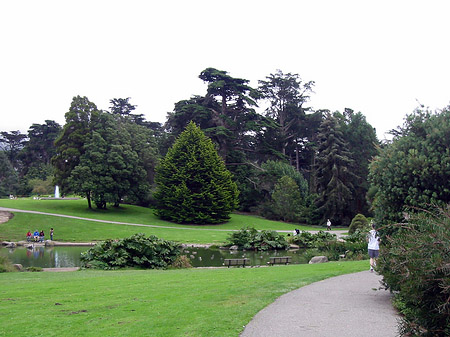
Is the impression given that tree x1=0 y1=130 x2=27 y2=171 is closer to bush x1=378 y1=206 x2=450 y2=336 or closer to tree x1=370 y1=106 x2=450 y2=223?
tree x1=370 y1=106 x2=450 y2=223

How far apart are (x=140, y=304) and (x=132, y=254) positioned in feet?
41.5

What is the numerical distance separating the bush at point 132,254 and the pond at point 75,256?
8.27 feet

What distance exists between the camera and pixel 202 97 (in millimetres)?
64625

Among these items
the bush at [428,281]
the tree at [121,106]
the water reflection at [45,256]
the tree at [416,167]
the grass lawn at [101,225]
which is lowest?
the water reflection at [45,256]

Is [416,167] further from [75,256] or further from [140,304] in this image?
[75,256]

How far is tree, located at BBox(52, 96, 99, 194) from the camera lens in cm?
5444

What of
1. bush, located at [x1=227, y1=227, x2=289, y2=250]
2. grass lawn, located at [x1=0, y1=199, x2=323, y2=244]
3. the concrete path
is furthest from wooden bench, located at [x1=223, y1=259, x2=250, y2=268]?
grass lawn, located at [x1=0, y1=199, x2=323, y2=244]

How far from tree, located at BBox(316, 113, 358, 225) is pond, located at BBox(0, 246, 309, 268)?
2728 cm

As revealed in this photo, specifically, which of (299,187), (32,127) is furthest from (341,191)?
(32,127)

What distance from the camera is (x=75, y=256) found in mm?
27484

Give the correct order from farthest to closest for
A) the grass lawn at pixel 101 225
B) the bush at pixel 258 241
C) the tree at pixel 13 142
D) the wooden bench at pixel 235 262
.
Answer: the tree at pixel 13 142
the grass lawn at pixel 101 225
the bush at pixel 258 241
the wooden bench at pixel 235 262

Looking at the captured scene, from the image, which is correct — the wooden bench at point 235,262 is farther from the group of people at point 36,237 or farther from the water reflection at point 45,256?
the group of people at point 36,237

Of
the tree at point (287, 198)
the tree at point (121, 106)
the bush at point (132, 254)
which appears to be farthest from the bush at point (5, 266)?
the tree at point (121, 106)

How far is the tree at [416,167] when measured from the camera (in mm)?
13789
